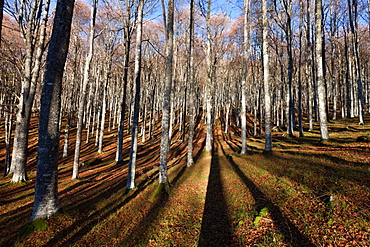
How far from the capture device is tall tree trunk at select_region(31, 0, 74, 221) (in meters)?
4.79

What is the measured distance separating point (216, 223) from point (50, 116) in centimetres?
545

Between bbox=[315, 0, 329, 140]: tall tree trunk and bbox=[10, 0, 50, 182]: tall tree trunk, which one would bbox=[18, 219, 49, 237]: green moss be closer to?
bbox=[10, 0, 50, 182]: tall tree trunk

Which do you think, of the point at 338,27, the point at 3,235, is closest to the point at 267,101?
the point at 3,235

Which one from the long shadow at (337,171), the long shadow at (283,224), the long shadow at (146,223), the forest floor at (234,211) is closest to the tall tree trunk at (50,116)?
the forest floor at (234,211)

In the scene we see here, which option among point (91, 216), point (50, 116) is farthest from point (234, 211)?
point (50, 116)

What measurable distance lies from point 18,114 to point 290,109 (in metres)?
21.5

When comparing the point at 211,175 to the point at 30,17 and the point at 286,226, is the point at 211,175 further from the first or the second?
the point at 30,17

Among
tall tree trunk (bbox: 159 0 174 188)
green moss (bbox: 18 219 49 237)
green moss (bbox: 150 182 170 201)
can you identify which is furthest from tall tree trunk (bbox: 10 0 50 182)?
green moss (bbox: 150 182 170 201)

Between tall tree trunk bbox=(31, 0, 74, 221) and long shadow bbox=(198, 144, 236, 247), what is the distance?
14.4ft

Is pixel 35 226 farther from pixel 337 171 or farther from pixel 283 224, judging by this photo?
pixel 337 171

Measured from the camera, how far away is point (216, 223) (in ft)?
15.6

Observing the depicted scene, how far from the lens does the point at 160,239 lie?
174 inches

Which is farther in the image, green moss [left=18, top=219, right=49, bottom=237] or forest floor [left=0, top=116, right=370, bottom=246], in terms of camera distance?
green moss [left=18, top=219, right=49, bottom=237]

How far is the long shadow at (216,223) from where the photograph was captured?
4.02 metres
